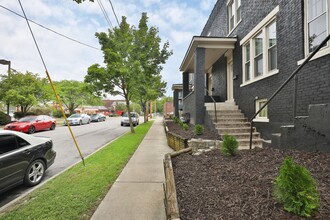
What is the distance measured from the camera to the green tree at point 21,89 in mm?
18612

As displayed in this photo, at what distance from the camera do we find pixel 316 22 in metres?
Answer: 4.41

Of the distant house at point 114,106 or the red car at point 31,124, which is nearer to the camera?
the red car at point 31,124

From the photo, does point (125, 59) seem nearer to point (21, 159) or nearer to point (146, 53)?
point (146, 53)

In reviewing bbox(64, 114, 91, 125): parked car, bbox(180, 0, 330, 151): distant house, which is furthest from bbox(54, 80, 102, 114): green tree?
bbox(180, 0, 330, 151): distant house

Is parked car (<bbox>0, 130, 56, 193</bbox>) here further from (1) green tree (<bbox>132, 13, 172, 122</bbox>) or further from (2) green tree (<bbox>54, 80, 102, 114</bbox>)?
(2) green tree (<bbox>54, 80, 102, 114</bbox>)

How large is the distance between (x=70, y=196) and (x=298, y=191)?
3538 millimetres

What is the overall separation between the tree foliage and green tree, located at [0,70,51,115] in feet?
38.5

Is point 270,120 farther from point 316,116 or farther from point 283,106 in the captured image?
point 316,116

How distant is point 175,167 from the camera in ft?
12.9

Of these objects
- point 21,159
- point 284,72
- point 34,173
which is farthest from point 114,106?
point 284,72

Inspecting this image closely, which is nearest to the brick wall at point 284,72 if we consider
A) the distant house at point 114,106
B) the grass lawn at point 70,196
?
the grass lawn at point 70,196

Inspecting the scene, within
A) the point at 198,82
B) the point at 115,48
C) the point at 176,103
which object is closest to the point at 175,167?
the point at 198,82

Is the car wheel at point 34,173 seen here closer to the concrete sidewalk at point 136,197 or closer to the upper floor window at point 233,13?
the concrete sidewalk at point 136,197

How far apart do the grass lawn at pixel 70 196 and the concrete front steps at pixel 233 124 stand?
3.76 metres
